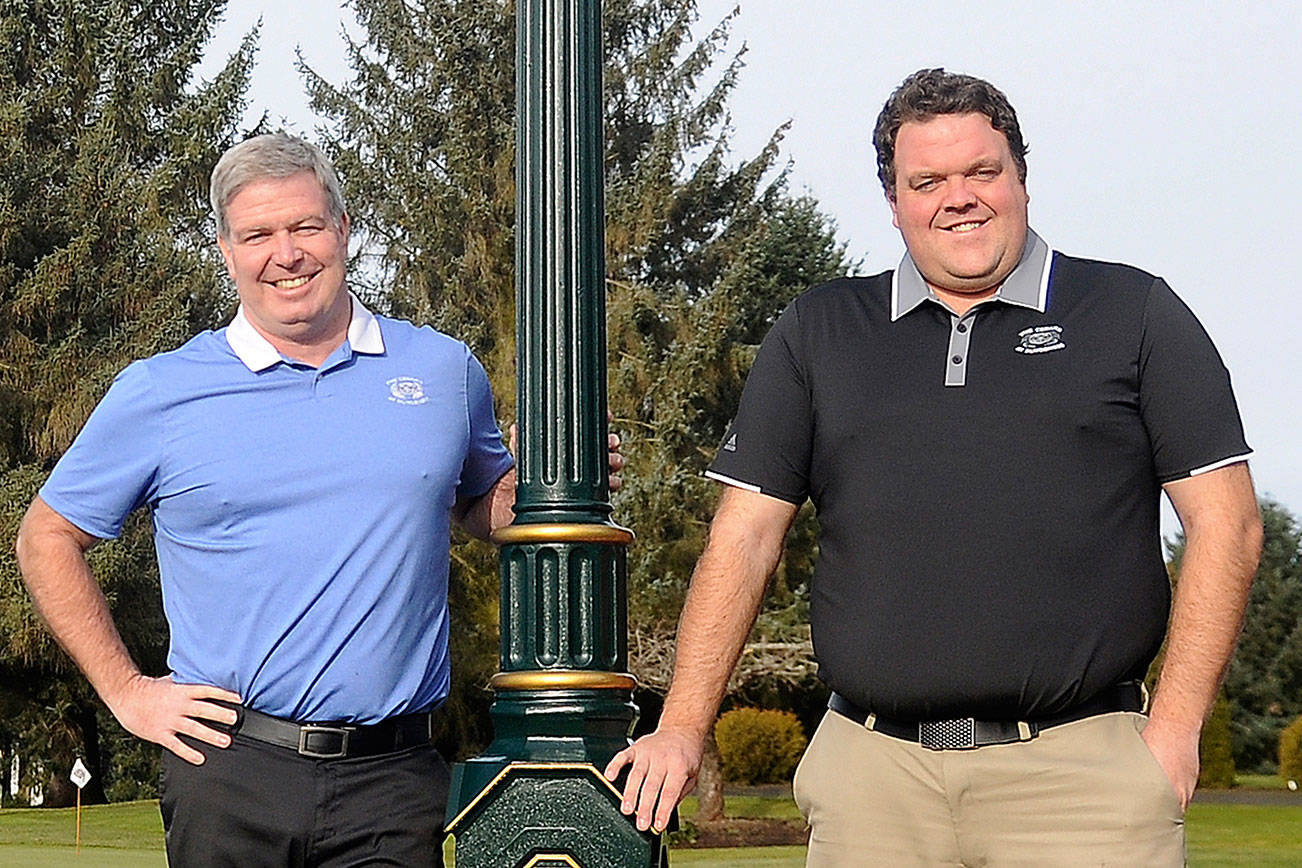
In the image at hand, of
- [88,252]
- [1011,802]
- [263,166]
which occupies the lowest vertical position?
[1011,802]

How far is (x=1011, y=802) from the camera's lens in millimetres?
2959

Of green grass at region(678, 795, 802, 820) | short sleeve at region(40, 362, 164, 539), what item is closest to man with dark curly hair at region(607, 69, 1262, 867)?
short sleeve at region(40, 362, 164, 539)

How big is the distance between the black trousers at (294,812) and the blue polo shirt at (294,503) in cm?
10

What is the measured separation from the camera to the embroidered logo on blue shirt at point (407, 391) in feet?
11.2

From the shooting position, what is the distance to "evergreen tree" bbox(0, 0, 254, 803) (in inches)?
839

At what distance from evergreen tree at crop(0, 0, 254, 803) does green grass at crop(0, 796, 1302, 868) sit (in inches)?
67.8

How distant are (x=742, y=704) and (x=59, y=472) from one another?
62.5ft

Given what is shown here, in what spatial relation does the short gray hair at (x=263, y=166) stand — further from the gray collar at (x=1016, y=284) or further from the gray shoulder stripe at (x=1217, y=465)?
the gray shoulder stripe at (x=1217, y=465)

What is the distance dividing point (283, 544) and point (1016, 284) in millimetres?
1337

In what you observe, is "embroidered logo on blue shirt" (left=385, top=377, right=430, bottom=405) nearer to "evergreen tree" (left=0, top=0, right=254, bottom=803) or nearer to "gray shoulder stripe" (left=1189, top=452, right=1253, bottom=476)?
"gray shoulder stripe" (left=1189, top=452, right=1253, bottom=476)

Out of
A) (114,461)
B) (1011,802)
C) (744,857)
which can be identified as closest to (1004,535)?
(1011,802)

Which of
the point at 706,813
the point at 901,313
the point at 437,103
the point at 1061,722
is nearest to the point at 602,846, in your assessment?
the point at 1061,722

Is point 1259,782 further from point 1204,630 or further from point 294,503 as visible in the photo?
point 294,503

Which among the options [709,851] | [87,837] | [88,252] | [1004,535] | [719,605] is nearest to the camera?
[1004,535]
